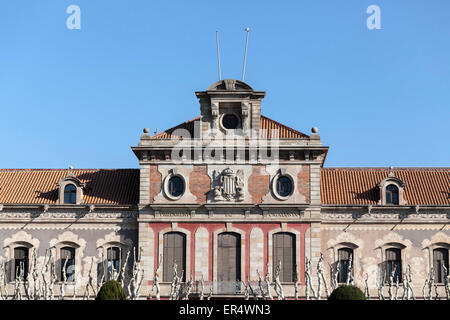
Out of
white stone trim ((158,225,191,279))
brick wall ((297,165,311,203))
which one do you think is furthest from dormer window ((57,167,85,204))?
brick wall ((297,165,311,203))

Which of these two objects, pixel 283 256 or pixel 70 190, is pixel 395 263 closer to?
pixel 283 256

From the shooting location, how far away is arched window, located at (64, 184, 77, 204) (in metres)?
47.9

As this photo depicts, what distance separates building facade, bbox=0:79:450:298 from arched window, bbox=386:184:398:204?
6 centimetres

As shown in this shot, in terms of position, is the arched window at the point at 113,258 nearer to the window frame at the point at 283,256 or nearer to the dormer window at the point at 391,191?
the window frame at the point at 283,256

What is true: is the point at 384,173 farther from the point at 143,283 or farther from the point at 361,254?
the point at 143,283

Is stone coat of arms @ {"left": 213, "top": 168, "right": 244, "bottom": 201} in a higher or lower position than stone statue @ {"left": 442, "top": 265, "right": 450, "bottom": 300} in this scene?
higher

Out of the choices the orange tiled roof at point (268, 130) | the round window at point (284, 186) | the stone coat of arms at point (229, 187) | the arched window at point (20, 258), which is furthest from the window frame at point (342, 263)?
the arched window at point (20, 258)

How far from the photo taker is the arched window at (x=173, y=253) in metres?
45.8

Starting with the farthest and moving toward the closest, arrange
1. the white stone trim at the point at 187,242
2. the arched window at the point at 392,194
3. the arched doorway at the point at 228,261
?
the arched window at the point at 392,194
the white stone trim at the point at 187,242
the arched doorway at the point at 228,261

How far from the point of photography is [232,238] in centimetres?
4616

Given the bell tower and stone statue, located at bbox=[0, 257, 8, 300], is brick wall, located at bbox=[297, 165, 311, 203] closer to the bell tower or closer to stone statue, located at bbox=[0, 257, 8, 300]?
the bell tower

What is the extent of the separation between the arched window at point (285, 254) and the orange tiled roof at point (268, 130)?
545cm
